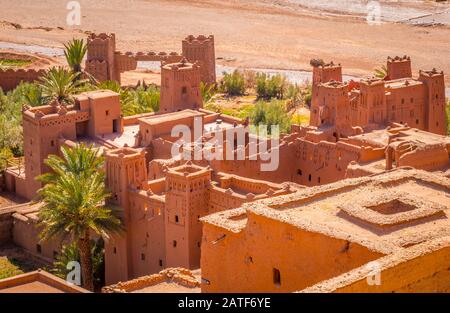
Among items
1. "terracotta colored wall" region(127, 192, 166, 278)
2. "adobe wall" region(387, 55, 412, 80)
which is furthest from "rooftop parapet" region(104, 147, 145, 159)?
"adobe wall" region(387, 55, 412, 80)

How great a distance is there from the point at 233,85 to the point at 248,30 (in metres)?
23.2

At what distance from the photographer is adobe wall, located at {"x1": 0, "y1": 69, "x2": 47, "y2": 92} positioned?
233 ft

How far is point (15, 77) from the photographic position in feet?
234

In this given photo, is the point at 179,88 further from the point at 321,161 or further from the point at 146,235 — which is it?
the point at 146,235

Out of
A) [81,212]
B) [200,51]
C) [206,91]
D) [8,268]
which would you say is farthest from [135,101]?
[81,212]

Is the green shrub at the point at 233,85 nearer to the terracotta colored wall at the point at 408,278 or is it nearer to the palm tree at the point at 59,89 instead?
the palm tree at the point at 59,89

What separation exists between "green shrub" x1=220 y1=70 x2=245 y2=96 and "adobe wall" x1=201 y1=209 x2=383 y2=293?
4616 cm

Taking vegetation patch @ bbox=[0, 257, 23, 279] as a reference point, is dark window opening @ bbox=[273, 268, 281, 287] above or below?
above

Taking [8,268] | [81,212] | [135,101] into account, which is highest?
[135,101]

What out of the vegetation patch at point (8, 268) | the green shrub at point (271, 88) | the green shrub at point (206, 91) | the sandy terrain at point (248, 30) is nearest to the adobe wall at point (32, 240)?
the vegetation patch at point (8, 268)

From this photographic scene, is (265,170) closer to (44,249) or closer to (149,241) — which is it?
(149,241)

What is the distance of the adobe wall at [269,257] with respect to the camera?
944 inches

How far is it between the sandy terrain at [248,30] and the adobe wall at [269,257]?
168ft

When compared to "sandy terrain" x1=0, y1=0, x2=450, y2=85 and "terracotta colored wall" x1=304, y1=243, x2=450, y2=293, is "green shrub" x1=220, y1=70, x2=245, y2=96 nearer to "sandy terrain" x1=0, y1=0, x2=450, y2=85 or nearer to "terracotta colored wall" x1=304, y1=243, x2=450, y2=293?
"sandy terrain" x1=0, y1=0, x2=450, y2=85
